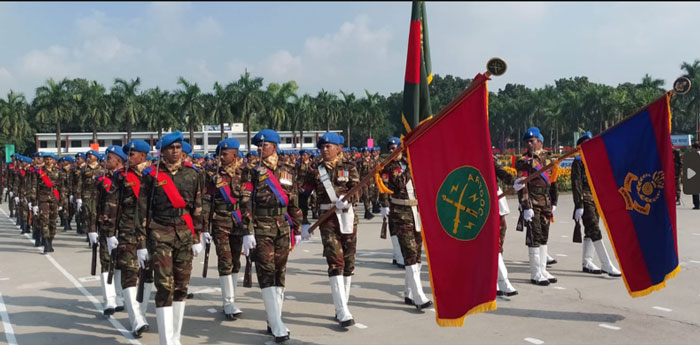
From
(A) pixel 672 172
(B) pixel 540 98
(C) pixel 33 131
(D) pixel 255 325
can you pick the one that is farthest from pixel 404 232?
(B) pixel 540 98

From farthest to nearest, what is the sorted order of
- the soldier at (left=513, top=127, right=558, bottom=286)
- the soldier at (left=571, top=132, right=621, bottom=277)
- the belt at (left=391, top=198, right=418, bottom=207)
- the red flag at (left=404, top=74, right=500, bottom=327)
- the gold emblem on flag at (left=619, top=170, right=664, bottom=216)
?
1. the soldier at (left=571, top=132, right=621, bottom=277)
2. the soldier at (left=513, top=127, right=558, bottom=286)
3. the belt at (left=391, top=198, right=418, bottom=207)
4. the gold emblem on flag at (left=619, top=170, right=664, bottom=216)
5. the red flag at (left=404, top=74, right=500, bottom=327)

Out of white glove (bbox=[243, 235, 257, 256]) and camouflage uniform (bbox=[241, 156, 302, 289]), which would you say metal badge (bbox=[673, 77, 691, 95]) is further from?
white glove (bbox=[243, 235, 257, 256])

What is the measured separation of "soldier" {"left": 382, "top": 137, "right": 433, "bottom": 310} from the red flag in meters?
2.24

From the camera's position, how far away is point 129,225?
654 centimetres

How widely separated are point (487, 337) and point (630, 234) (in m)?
1.99

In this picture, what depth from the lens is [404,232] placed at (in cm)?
709

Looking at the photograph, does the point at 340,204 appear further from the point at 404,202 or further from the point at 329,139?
the point at 404,202

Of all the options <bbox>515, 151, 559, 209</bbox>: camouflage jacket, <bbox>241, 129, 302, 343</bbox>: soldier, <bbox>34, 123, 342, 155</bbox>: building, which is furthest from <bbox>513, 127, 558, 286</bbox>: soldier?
<bbox>34, 123, 342, 155</bbox>: building

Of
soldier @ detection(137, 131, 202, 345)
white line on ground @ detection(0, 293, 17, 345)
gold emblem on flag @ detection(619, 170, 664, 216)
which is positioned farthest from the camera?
white line on ground @ detection(0, 293, 17, 345)

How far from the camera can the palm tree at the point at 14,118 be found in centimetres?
5765

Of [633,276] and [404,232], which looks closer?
[633,276]

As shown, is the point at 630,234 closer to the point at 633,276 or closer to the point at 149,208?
the point at 633,276

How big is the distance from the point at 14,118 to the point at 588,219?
63892mm

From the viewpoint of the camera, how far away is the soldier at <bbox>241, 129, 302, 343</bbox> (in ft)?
19.8
